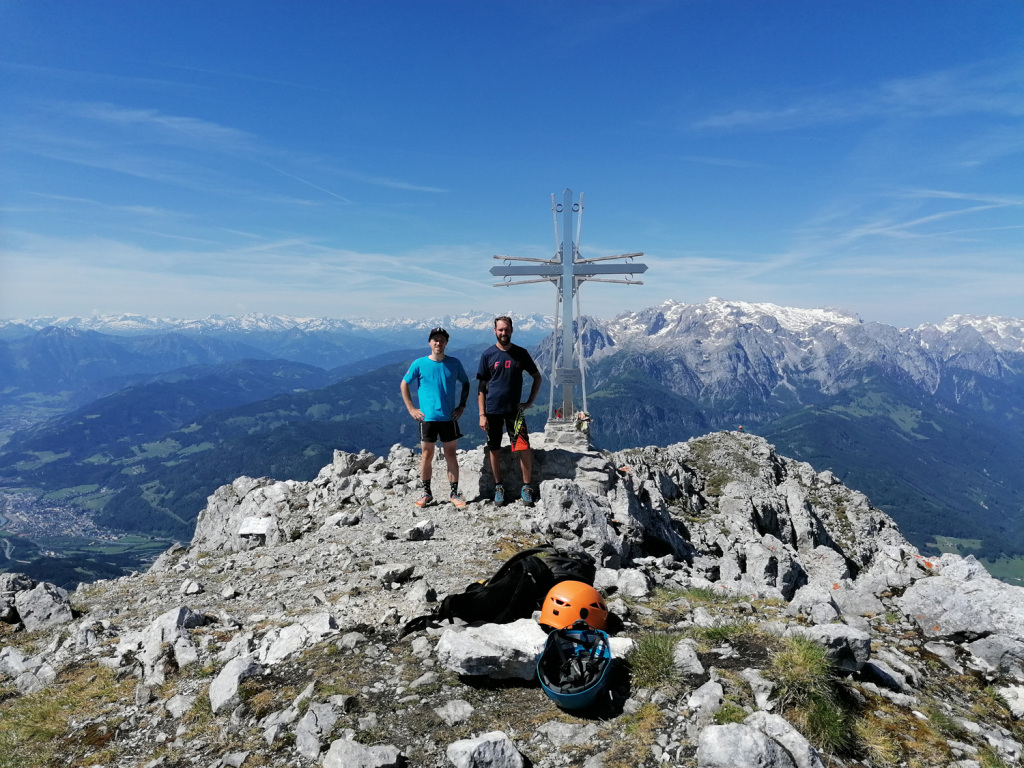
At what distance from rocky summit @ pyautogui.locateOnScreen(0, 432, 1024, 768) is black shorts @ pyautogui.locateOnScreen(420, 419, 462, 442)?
2068mm

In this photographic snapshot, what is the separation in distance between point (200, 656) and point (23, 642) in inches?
177

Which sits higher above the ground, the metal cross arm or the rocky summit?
the metal cross arm

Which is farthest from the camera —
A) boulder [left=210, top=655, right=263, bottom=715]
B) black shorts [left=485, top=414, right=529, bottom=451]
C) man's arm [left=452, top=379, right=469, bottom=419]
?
man's arm [left=452, top=379, right=469, bottom=419]

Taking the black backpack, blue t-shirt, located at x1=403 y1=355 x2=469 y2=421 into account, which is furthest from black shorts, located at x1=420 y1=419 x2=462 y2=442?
the black backpack

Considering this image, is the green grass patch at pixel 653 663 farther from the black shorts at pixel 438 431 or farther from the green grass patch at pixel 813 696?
the black shorts at pixel 438 431

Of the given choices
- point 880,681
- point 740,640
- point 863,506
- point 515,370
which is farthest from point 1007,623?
point 863,506

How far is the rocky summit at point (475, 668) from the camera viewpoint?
4.95 m

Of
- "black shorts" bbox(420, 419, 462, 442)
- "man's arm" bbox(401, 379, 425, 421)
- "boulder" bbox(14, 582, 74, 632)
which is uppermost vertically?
"man's arm" bbox(401, 379, 425, 421)

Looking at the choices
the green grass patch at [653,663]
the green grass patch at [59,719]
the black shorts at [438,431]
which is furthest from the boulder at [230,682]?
the black shorts at [438,431]

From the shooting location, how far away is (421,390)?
1282 centimetres

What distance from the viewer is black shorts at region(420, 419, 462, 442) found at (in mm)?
12906

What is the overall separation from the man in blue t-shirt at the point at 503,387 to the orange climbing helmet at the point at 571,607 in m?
6.52

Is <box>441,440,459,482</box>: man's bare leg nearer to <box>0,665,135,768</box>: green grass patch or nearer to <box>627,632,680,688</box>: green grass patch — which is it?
<box>0,665,135,768</box>: green grass patch

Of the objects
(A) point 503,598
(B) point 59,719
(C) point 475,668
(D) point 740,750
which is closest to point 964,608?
(D) point 740,750
